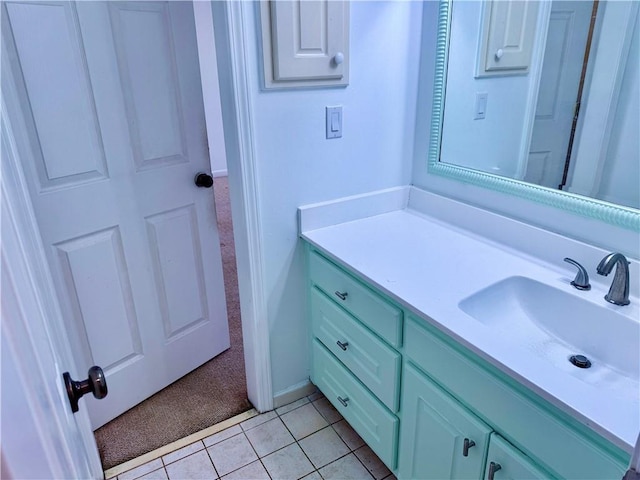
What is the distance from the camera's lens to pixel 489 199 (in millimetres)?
1460

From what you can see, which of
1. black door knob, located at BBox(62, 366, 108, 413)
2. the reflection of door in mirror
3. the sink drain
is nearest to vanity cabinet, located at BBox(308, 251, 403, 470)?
the sink drain

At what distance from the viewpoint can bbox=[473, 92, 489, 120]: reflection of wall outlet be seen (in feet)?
4.93

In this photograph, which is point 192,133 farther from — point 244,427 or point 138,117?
point 244,427

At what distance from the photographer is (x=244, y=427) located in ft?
5.62

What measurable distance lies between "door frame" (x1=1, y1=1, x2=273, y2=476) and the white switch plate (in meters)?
0.28

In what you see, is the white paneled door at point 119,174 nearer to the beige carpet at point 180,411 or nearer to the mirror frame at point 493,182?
the beige carpet at point 180,411

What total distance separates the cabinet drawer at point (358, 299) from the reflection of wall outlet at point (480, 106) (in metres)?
0.72

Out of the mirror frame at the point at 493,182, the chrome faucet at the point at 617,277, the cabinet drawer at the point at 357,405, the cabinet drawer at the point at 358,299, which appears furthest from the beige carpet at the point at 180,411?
the chrome faucet at the point at 617,277

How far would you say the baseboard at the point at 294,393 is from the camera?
180 cm

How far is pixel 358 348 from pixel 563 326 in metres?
0.59

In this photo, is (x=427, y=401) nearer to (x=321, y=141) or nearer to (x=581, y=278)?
(x=581, y=278)

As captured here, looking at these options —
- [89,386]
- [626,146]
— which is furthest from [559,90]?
[89,386]

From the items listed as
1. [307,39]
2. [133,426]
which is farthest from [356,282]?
[133,426]

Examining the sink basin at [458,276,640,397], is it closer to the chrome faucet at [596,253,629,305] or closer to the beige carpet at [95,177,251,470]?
the chrome faucet at [596,253,629,305]
